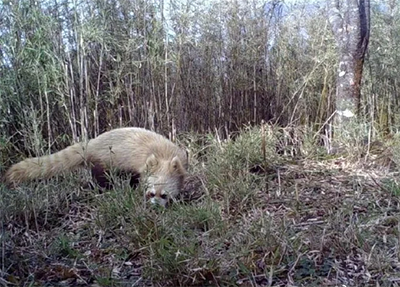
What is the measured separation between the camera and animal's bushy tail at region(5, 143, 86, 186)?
13.6 feet

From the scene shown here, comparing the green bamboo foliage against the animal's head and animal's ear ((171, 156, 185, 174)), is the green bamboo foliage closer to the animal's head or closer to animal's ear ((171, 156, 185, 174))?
the animal's head

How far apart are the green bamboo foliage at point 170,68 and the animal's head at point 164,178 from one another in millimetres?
1179

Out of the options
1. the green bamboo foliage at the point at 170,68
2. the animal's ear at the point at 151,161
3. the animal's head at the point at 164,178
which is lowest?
the animal's head at the point at 164,178

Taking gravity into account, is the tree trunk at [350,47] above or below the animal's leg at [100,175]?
above

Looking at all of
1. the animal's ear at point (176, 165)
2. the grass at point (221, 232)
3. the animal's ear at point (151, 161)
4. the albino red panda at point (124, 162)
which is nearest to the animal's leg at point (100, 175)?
the albino red panda at point (124, 162)

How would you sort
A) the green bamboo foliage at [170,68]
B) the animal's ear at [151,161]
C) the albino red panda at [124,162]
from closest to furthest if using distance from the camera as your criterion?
the albino red panda at [124,162]
the animal's ear at [151,161]
the green bamboo foliage at [170,68]

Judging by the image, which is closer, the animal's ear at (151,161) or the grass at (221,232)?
the grass at (221,232)

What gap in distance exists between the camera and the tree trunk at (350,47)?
5.62 m

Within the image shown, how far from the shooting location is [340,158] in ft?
16.1

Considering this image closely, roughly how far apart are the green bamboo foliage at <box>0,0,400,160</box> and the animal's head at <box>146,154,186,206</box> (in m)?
1.18

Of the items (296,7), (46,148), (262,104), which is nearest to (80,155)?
(46,148)

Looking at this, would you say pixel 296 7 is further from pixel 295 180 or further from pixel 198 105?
pixel 295 180

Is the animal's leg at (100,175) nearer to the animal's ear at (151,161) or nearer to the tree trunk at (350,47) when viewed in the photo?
the animal's ear at (151,161)

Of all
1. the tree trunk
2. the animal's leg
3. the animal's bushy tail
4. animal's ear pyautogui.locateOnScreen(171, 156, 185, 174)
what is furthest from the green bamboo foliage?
animal's ear pyautogui.locateOnScreen(171, 156, 185, 174)
